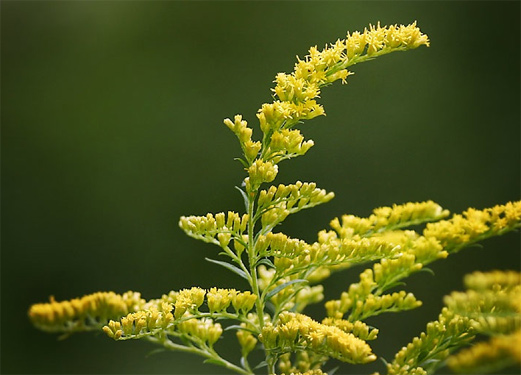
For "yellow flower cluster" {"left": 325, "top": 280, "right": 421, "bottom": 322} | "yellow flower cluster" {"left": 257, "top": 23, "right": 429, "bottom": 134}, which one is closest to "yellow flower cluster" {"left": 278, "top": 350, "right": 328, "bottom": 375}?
"yellow flower cluster" {"left": 325, "top": 280, "right": 421, "bottom": 322}

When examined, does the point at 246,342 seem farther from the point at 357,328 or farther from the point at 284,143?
the point at 284,143

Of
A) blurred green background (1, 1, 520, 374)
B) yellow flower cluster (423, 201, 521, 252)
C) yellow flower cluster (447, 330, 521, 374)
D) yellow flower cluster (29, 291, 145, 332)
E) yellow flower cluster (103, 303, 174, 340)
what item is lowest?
yellow flower cluster (447, 330, 521, 374)

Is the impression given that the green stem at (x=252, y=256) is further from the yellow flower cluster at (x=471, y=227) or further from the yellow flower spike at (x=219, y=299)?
the yellow flower cluster at (x=471, y=227)

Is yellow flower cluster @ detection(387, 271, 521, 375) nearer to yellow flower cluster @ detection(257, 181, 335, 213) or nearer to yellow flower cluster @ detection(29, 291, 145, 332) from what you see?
yellow flower cluster @ detection(257, 181, 335, 213)

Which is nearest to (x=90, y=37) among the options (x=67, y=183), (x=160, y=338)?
(x=67, y=183)

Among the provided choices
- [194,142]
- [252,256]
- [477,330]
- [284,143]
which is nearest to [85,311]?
[252,256]

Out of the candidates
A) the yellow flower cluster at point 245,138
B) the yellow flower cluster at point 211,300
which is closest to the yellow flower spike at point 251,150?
the yellow flower cluster at point 245,138

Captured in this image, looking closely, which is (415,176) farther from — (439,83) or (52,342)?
(52,342)
